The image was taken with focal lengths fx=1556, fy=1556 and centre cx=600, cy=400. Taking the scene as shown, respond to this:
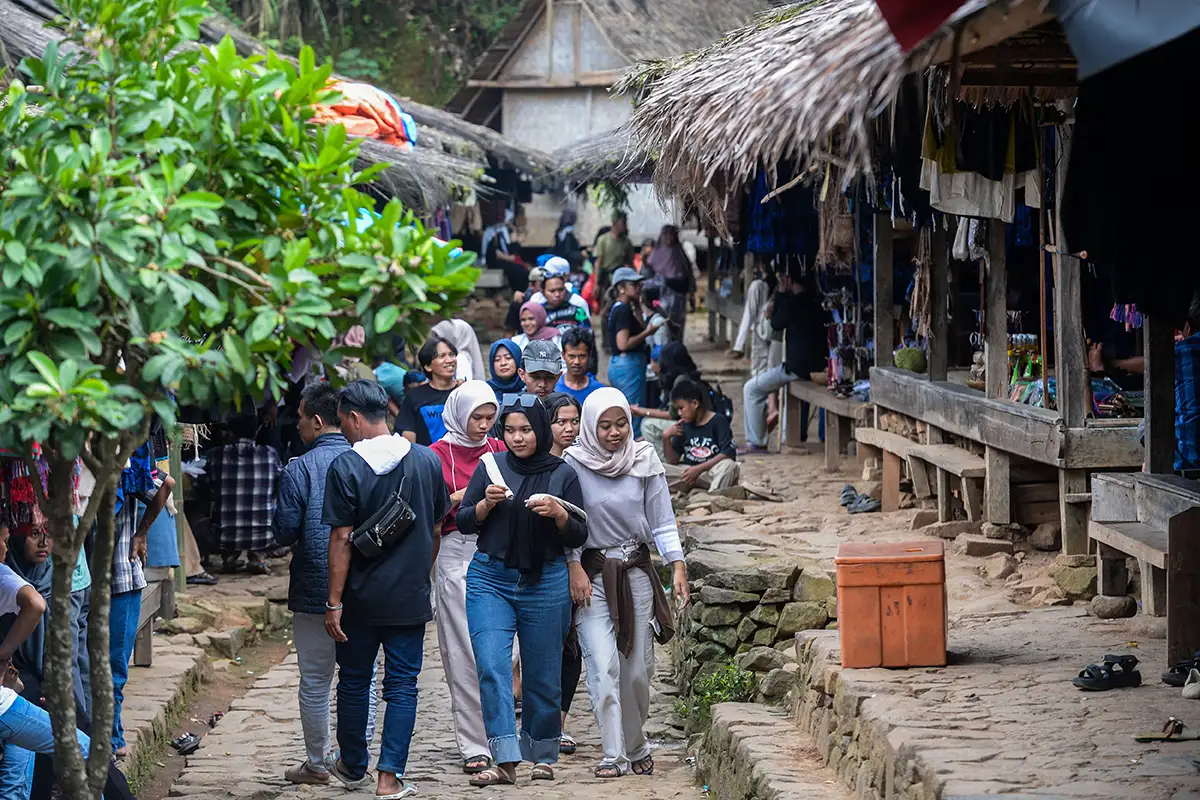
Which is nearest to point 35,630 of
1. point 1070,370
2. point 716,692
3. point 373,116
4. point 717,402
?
point 716,692

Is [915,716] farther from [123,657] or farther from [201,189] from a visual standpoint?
[123,657]

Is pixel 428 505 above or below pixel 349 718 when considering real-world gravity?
above

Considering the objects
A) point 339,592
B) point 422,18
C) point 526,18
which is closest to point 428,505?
point 339,592

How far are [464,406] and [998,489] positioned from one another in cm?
349

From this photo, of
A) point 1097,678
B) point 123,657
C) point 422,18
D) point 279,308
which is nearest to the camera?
point 279,308

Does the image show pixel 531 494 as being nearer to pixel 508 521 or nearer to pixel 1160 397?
pixel 508 521

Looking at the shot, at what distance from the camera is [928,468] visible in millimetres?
10414

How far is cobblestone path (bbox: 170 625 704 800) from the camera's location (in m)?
6.94

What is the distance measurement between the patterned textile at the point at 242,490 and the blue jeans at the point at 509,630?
4.15 metres

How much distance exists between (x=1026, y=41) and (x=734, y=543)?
481cm

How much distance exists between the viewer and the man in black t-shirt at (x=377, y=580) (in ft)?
21.5

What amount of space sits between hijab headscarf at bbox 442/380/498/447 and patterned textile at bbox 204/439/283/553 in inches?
141

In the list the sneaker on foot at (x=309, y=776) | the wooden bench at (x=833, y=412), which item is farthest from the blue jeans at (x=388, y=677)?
the wooden bench at (x=833, y=412)

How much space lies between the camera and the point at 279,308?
3721 mm
